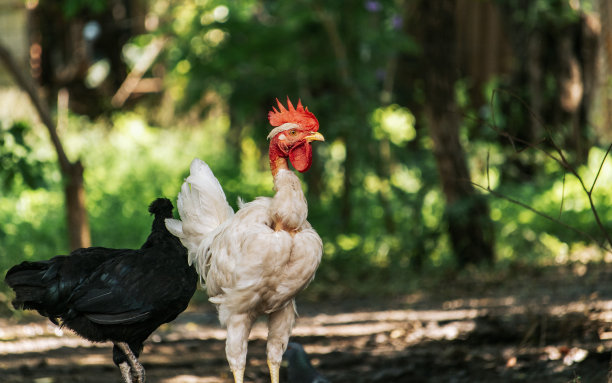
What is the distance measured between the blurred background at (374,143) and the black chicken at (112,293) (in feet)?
9.86

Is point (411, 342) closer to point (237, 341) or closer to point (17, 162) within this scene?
point (237, 341)

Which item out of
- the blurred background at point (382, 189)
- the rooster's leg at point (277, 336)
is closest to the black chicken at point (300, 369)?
the rooster's leg at point (277, 336)

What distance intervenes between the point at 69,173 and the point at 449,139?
13.3 feet

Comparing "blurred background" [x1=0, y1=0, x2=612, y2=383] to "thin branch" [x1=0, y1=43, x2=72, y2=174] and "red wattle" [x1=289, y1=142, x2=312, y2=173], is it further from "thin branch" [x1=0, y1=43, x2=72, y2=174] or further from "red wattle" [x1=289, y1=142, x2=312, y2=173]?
"red wattle" [x1=289, y1=142, x2=312, y2=173]

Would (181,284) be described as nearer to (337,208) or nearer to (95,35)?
(337,208)

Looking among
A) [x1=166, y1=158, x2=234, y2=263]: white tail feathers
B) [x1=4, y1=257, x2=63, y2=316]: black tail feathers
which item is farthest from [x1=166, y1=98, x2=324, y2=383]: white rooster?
[x1=4, y1=257, x2=63, y2=316]: black tail feathers

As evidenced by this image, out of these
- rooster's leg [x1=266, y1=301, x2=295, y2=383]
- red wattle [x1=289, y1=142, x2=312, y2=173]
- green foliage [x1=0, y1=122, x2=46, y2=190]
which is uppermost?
red wattle [x1=289, y1=142, x2=312, y2=173]

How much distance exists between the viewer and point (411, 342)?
20.9 ft

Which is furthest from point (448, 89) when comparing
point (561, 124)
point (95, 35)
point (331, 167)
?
point (95, 35)

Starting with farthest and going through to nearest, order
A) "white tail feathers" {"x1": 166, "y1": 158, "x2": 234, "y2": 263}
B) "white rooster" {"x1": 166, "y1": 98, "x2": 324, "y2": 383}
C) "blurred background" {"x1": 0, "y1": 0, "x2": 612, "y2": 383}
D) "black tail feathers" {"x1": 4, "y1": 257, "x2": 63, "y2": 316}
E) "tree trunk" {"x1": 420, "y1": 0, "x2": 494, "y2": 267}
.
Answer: "tree trunk" {"x1": 420, "y1": 0, "x2": 494, "y2": 267}
"blurred background" {"x1": 0, "y1": 0, "x2": 612, "y2": 383}
"white tail feathers" {"x1": 166, "y1": 158, "x2": 234, "y2": 263}
"black tail feathers" {"x1": 4, "y1": 257, "x2": 63, "y2": 316}
"white rooster" {"x1": 166, "y1": 98, "x2": 324, "y2": 383}

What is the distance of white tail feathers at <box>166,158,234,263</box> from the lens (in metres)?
4.60

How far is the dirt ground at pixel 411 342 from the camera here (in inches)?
210

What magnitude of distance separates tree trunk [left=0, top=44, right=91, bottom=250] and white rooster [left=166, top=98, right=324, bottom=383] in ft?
12.2

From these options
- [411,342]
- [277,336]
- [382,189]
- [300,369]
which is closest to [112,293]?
[277,336]
